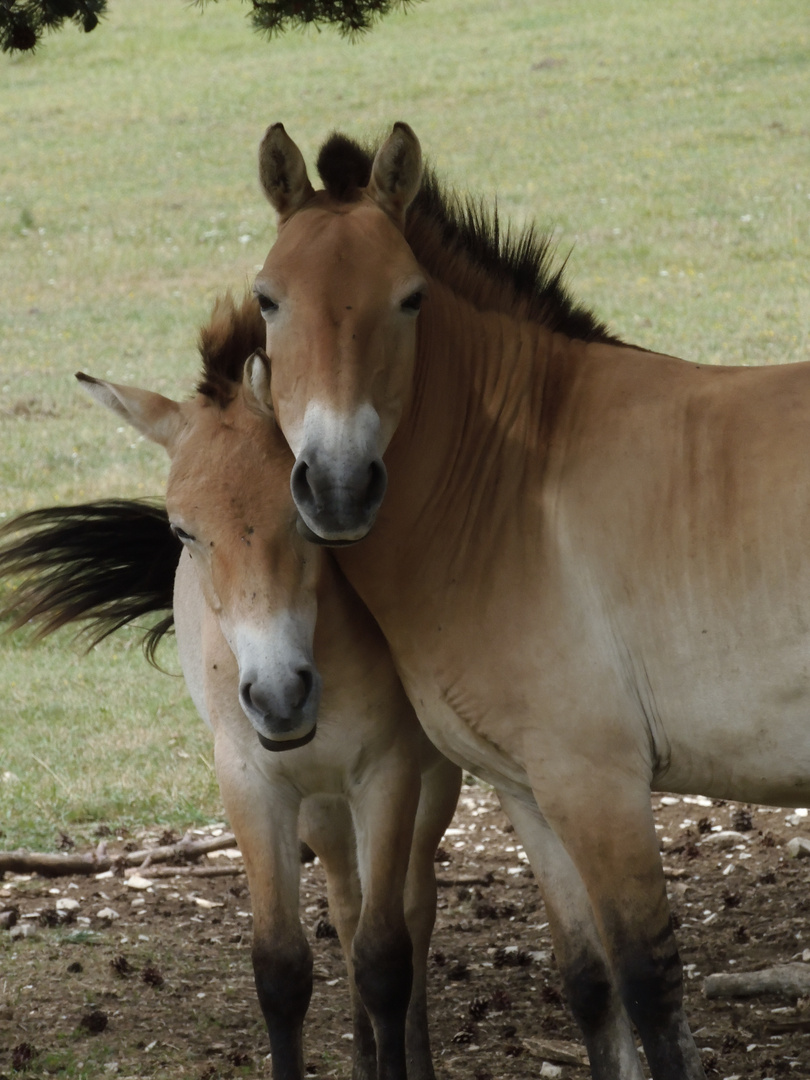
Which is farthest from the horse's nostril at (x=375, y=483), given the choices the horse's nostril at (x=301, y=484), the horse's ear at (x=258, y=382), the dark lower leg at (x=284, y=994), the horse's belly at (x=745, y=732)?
the dark lower leg at (x=284, y=994)

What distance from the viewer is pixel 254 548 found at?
3387mm

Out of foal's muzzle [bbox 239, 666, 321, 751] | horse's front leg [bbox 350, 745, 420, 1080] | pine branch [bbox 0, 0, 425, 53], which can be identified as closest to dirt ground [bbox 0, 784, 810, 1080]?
horse's front leg [bbox 350, 745, 420, 1080]

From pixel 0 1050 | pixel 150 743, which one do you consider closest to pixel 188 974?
pixel 0 1050

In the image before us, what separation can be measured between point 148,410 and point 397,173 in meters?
0.96

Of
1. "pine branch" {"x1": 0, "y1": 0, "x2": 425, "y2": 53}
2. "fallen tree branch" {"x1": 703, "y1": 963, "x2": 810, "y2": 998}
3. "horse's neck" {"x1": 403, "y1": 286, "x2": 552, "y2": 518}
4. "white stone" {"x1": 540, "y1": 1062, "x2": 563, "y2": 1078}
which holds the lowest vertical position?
"white stone" {"x1": 540, "y1": 1062, "x2": 563, "y2": 1078}

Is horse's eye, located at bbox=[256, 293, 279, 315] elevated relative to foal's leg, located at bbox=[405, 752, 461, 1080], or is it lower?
elevated

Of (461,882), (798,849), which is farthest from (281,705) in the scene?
(798,849)

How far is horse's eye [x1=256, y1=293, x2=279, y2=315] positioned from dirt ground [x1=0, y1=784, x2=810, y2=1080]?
7.80 feet

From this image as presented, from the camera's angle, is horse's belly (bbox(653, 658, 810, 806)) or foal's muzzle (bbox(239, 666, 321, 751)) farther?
horse's belly (bbox(653, 658, 810, 806))

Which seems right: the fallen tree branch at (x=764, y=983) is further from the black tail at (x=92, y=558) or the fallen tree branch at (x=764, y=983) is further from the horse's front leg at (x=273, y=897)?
the black tail at (x=92, y=558)

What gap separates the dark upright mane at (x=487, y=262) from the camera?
367cm

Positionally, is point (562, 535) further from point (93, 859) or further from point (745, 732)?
point (93, 859)

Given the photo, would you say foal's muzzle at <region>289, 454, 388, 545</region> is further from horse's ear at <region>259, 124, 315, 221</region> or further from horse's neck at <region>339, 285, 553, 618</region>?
horse's ear at <region>259, 124, 315, 221</region>

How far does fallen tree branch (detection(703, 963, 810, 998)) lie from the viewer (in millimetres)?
4469
